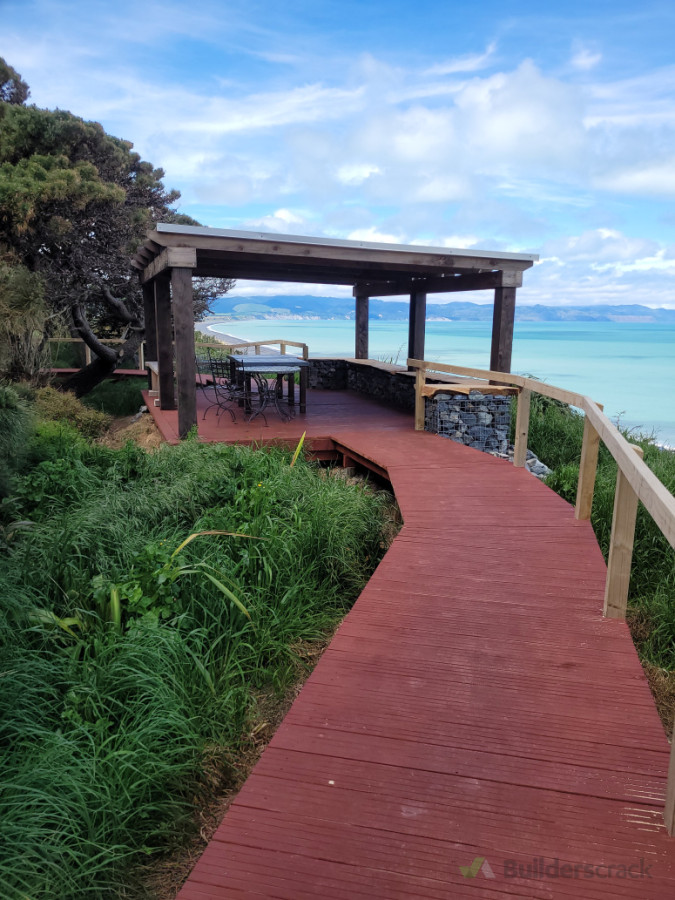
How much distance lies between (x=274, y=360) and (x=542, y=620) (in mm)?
6303

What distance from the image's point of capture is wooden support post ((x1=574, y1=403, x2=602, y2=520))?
4195 mm

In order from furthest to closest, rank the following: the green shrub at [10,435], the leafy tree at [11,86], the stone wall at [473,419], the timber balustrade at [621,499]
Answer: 1. the leafy tree at [11,86]
2. the stone wall at [473,419]
3. the green shrub at [10,435]
4. the timber balustrade at [621,499]

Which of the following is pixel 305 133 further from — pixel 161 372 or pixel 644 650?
pixel 644 650

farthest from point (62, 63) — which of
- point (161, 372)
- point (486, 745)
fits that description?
point (486, 745)

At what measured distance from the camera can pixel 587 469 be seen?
4352 millimetres

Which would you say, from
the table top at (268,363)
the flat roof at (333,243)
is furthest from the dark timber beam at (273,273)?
the flat roof at (333,243)

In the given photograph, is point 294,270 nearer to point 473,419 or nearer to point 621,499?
point 473,419

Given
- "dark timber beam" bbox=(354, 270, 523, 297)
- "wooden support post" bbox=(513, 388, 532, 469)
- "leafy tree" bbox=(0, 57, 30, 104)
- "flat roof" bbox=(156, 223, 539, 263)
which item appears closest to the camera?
"wooden support post" bbox=(513, 388, 532, 469)

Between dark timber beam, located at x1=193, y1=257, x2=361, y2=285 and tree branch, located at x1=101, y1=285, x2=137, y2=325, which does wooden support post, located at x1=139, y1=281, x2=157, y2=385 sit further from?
tree branch, located at x1=101, y1=285, x2=137, y2=325

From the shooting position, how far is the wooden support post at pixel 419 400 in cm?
779

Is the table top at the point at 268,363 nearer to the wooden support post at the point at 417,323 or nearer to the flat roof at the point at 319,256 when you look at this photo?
Result: the flat roof at the point at 319,256

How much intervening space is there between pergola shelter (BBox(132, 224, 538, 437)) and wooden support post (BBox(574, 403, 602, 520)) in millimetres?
4246

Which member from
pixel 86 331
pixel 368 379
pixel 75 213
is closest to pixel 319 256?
pixel 368 379

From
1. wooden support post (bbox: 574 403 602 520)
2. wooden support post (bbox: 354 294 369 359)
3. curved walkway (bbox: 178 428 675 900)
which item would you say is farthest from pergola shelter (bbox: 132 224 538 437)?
curved walkway (bbox: 178 428 675 900)
